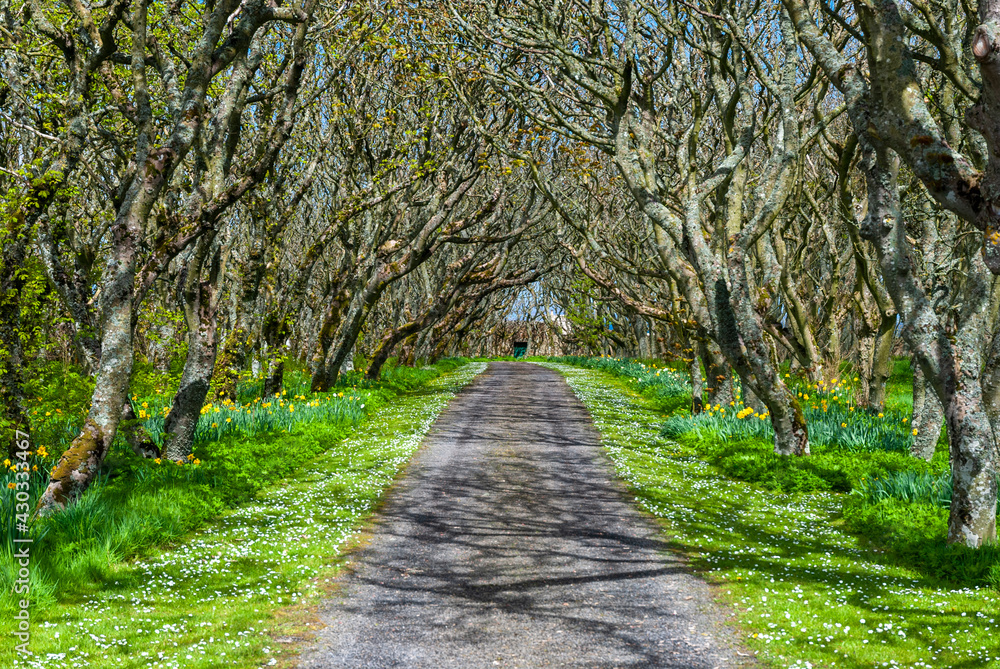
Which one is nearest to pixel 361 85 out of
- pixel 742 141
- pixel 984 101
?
pixel 742 141

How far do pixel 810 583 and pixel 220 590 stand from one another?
5917 millimetres

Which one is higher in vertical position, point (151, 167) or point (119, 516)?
point (151, 167)

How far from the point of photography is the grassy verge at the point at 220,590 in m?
5.99

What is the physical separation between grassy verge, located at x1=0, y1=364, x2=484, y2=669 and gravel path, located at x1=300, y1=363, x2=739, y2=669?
1.44 feet

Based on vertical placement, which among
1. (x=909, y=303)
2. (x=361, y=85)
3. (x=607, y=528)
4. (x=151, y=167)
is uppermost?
(x=361, y=85)

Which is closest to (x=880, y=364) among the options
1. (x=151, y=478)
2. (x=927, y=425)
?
(x=927, y=425)

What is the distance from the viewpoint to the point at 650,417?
64.5ft

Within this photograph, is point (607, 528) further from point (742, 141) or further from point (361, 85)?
point (361, 85)

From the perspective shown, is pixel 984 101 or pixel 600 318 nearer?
pixel 984 101

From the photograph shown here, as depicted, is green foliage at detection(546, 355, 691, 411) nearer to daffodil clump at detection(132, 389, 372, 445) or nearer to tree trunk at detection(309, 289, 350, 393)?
daffodil clump at detection(132, 389, 372, 445)

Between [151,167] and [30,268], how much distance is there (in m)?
3.24

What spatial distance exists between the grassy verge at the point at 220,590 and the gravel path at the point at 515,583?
0.44m

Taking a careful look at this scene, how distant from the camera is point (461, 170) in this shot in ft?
73.6

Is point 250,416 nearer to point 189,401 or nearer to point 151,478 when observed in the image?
point 189,401
